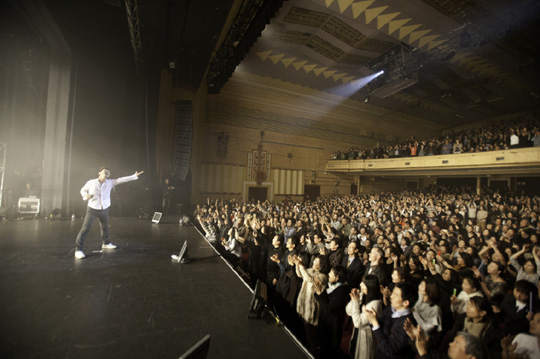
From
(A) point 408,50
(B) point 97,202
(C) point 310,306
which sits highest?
(A) point 408,50

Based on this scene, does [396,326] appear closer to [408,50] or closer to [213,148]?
[408,50]

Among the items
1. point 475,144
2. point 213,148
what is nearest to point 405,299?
point 475,144

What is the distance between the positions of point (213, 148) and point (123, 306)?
A: 403 inches

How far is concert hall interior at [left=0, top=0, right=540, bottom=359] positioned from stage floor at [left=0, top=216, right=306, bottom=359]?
0.02 meters

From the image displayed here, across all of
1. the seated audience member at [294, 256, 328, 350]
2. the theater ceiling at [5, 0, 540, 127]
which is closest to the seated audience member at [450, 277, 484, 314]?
the seated audience member at [294, 256, 328, 350]

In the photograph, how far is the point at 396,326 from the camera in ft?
5.64

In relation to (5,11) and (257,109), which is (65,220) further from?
(257,109)

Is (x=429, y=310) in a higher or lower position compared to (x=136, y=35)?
lower

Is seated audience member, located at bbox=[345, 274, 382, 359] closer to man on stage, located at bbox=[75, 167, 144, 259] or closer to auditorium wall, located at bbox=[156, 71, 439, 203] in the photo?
man on stage, located at bbox=[75, 167, 144, 259]

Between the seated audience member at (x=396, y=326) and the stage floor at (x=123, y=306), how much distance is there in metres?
0.59

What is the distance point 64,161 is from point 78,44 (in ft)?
9.20

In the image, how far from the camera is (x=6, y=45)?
5605mm

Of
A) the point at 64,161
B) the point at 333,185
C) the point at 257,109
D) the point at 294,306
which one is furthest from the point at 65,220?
the point at 333,185

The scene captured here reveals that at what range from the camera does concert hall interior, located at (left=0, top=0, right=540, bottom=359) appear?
205cm
